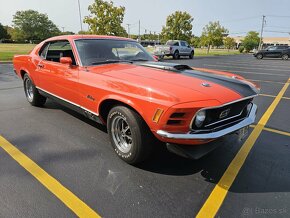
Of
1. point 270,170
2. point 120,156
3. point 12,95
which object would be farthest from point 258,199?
point 12,95

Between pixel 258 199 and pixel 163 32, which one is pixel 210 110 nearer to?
pixel 258 199

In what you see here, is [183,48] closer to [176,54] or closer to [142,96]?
[176,54]

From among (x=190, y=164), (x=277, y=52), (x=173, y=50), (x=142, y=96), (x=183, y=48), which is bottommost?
(x=190, y=164)

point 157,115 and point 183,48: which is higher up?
point 157,115

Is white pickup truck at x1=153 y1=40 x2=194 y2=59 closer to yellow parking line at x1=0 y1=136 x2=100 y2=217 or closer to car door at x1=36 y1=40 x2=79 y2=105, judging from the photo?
car door at x1=36 y1=40 x2=79 y2=105

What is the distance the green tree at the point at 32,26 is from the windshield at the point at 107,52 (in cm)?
9893

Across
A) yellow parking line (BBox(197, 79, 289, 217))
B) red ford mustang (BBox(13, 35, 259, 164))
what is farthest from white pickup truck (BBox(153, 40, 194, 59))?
yellow parking line (BBox(197, 79, 289, 217))

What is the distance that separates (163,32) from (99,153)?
35.0m

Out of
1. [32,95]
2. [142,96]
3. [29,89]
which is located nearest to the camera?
[142,96]

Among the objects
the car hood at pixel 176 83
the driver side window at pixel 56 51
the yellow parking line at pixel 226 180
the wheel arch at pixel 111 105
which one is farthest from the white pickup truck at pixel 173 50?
the wheel arch at pixel 111 105

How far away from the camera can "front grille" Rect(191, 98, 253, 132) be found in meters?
2.71

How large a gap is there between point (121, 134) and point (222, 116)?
132 cm

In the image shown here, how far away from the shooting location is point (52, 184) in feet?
9.05

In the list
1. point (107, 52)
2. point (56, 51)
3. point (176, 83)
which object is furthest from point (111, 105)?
point (56, 51)
